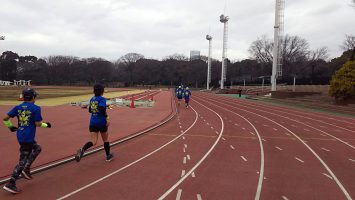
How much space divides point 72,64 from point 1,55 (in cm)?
2627

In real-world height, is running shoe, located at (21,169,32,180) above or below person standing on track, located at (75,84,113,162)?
below

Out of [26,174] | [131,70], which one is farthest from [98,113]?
[131,70]

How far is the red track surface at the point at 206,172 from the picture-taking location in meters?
6.32

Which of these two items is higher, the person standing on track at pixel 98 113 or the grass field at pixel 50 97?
the person standing on track at pixel 98 113

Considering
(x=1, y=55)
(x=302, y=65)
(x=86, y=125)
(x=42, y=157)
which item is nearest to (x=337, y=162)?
(x=42, y=157)

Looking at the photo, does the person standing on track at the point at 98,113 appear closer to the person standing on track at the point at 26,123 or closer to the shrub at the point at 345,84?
the person standing on track at the point at 26,123

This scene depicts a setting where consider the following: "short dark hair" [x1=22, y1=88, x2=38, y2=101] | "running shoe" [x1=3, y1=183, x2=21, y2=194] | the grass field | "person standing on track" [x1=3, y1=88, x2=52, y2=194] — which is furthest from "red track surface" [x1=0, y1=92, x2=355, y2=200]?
the grass field

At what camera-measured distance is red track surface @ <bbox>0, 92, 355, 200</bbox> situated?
6324 mm

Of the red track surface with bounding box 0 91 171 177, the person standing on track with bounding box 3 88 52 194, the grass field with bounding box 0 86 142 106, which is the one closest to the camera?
the person standing on track with bounding box 3 88 52 194

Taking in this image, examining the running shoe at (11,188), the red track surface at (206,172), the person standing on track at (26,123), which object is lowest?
the red track surface at (206,172)

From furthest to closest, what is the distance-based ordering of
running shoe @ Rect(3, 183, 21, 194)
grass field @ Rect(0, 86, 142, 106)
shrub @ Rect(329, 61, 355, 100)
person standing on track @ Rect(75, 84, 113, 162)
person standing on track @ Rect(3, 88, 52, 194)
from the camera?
shrub @ Rect(329, 61, 355, 100) → grass field @ Rect(0, 86, 142, 106) → person standing on track @ Rect(75, 84, 113, 162) → person standing on track @ Rect(3, 88, 52, 194) → running shoe @ Rect(3, 183, 21, 194)

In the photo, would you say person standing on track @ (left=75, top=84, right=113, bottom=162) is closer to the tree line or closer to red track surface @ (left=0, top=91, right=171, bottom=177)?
red track surface @ (left=0, top=91, right=171, bottom=177)

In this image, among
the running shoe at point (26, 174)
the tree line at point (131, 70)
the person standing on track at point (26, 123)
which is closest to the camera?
the person standing on track at point (26, 123)

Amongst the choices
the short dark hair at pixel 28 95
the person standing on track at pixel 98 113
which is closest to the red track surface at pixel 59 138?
the person standing on track at pixel 98 113
